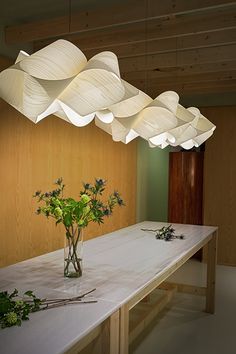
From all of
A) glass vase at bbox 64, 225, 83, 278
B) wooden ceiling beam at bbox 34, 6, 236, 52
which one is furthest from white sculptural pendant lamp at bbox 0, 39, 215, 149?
wooden ceiling beam at bbox 34, 6, 236, 52

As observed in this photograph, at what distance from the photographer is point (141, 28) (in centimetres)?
324

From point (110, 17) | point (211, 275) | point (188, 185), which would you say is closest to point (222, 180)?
point (188, 185)

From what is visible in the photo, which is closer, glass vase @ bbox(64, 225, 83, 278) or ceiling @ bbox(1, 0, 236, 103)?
glass vase @ bbox(64, 225, 83, 278)

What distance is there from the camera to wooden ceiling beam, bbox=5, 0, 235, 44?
8.46 feet

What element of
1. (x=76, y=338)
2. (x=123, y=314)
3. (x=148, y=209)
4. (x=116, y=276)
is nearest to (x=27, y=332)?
(x=76, y=338)

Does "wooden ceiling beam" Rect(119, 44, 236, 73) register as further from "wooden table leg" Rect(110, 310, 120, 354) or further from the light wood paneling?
"wooden table leg" Rect(110, 310, 120, 354)

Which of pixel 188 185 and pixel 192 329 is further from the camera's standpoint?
pixel 188 185

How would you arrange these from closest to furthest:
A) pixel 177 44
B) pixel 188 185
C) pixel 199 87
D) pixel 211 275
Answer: pixel 177 44 → pixel 211 275 → pixel 199 87 → pixel 188 185

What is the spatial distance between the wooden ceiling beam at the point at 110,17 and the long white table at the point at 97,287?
1686mm

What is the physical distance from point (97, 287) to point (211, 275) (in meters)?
2.22

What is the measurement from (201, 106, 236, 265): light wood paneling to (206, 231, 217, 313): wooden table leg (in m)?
1.91

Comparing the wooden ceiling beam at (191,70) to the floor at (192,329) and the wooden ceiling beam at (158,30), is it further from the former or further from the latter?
the floor at (192,329)

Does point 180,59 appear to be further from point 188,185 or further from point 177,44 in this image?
point 188,185

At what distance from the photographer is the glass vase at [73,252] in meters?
1.91
